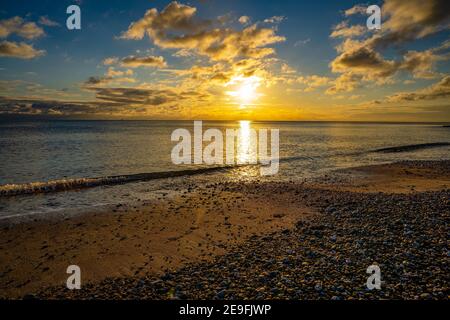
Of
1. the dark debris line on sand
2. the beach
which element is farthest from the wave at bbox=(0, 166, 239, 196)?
the dark debris line on sand

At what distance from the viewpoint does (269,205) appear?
611 inches

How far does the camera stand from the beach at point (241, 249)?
22.1ft

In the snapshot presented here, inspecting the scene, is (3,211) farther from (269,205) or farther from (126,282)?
(269,205)

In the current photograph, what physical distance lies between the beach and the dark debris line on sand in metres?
0.03

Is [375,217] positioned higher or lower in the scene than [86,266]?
higher

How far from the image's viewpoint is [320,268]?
7418mm

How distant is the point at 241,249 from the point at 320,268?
289 centimetres

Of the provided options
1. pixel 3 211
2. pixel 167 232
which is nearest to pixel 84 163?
pixel 3 211

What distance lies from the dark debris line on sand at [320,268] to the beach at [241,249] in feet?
0.10

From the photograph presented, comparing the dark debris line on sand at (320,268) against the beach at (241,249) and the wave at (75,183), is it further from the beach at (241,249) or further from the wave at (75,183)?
the wave at (75,183)

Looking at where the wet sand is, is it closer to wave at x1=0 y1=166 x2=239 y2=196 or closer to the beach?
the beach

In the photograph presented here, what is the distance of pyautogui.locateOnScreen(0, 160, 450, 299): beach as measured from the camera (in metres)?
6.74

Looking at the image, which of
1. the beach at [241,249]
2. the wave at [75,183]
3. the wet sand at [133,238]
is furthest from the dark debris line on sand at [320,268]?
the wave at [75,183]
